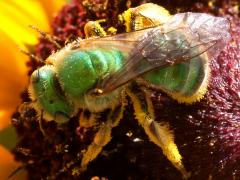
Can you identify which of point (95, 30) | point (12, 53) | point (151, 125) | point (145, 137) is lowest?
point (145, 137)

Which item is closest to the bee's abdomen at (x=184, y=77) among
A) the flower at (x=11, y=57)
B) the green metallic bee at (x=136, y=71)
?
the green metallic bee at (x=136, y=71)

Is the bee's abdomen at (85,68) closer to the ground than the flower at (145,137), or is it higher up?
higher up

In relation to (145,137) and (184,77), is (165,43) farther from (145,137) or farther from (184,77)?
(145,137)

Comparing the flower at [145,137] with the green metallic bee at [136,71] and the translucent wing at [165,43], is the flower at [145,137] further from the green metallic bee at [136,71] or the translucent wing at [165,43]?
the translucent wing at [165,43]

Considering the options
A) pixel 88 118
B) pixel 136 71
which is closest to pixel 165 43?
pixel 136 71

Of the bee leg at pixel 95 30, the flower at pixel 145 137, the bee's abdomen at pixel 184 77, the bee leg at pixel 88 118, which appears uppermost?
the bee leg at pixel 95 30

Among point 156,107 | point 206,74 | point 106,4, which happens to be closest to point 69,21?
Answer: point 106,4

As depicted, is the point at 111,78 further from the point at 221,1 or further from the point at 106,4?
the point at 221,1
